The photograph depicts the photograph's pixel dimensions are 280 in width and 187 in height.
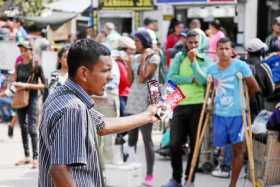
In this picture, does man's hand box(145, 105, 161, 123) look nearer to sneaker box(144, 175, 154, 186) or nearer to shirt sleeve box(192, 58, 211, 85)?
shirt sleeve box(192, 58, 211, 85)

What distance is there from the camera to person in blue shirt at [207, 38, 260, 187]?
757cm

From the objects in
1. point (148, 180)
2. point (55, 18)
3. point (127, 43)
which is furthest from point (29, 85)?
point (55, 18)

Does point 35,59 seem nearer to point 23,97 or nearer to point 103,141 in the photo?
point 23,97

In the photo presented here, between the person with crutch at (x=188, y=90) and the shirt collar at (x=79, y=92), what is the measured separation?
4464 mm

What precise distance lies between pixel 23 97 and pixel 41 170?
616 centimetres

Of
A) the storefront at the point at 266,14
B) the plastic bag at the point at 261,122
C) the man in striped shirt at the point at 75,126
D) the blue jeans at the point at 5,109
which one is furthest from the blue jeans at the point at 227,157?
the storefront at the point at 266,14

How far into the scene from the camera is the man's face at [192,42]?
7.87m

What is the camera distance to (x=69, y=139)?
3.32 m

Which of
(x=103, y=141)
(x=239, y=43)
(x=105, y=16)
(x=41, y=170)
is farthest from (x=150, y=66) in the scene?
(x=105, y=16)

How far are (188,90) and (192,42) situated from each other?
0.55 m

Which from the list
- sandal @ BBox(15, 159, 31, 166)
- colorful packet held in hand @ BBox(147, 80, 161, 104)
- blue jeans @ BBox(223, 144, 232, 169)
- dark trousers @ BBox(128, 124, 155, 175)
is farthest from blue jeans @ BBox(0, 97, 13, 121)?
colorful packet held in hand @ BBox(147, 80, 161, 104)

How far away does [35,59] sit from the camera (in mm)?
9812

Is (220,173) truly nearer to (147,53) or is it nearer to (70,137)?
(147,53)

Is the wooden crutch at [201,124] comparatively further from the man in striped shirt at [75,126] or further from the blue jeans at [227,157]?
the man in striped shirt at [75,126]
